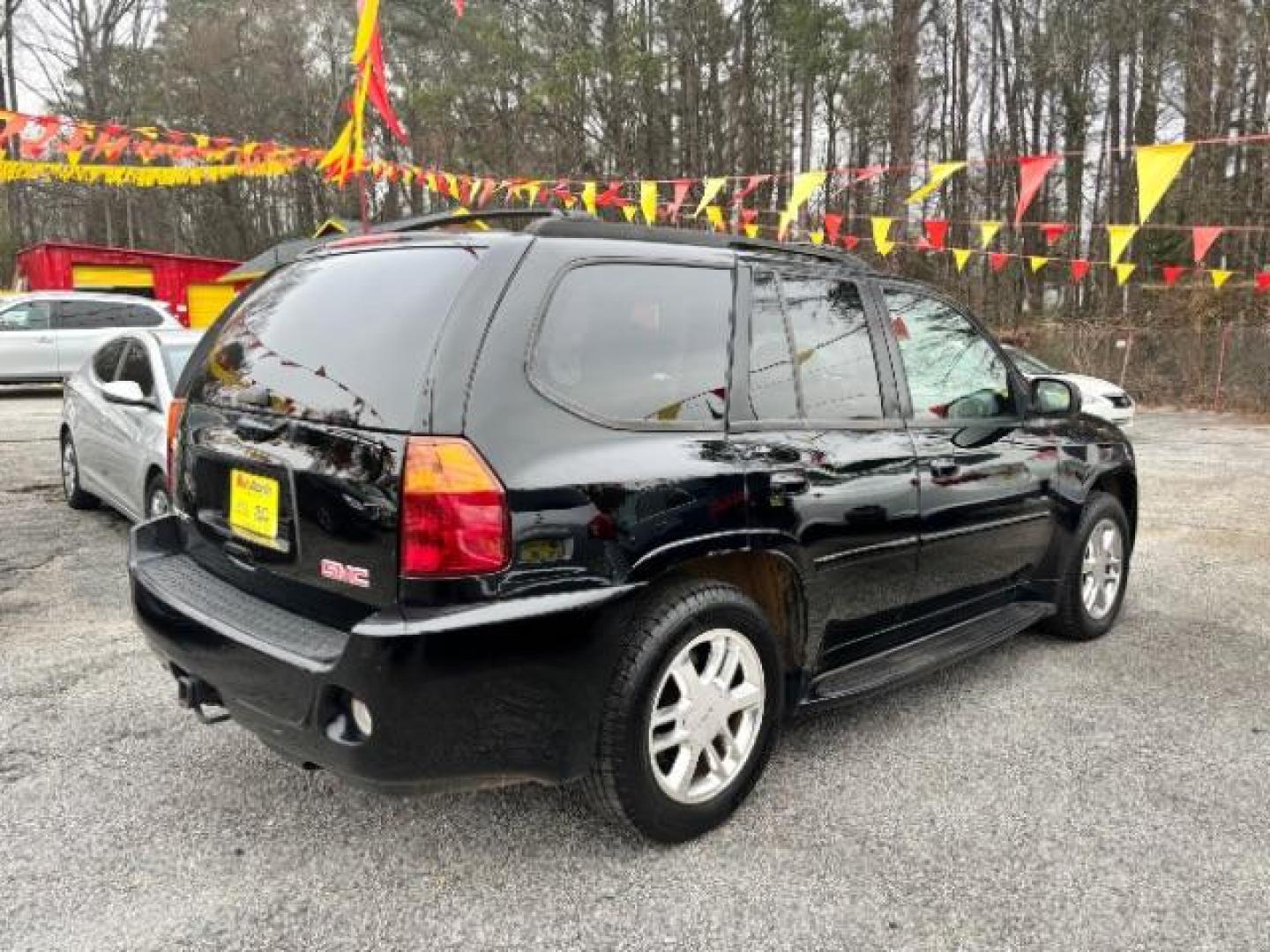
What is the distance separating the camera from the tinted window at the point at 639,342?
8.08 ft

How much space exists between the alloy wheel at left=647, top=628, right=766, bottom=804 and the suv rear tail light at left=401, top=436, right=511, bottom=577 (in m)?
0.64

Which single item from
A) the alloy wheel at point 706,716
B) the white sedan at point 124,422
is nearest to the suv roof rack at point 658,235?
the alloy wheel at point 706,716

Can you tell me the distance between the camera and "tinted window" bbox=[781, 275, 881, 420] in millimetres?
3084

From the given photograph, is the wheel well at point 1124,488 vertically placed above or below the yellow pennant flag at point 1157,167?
below

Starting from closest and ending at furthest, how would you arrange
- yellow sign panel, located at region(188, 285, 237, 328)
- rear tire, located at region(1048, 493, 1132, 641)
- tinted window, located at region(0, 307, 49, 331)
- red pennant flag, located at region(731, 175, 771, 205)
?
rear tire, located at region(1048, 493, 1132, 641)
red pennant flag, located at region(731, 175, 771, 205)
tinted window, located at region(0, 307, 49, 331)
yellow sign panel, located at region(188, 285, 237, 328)

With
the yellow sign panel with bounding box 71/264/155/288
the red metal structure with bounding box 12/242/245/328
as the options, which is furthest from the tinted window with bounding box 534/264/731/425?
the yellow sign panel with bounding box 71/264/155/288

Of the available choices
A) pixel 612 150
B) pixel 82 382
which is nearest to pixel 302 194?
pixel 612 150

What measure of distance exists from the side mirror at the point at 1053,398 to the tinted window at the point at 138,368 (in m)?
4.72

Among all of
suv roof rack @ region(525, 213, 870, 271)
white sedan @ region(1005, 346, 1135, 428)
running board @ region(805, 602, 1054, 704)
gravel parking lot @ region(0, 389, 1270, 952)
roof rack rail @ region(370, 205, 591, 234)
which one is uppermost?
roof rack rail @ region(370, 205, 591, 234)

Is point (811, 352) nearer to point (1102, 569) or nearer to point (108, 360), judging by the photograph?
point (1102, 569)

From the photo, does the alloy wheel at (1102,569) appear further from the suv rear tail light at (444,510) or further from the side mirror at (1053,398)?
the suv rear tail light at (444,510)

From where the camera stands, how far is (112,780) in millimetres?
3002

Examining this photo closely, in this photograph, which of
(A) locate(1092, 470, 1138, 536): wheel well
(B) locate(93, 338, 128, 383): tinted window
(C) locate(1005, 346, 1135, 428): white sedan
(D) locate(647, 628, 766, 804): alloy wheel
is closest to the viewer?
(D) locate(647, 628, 766, 804): alloy wheel

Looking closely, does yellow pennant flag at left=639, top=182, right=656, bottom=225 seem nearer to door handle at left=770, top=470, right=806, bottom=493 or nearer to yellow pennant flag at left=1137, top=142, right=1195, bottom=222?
yellow pennant flag at left=1137, top=142, right=1195, bottom=222
